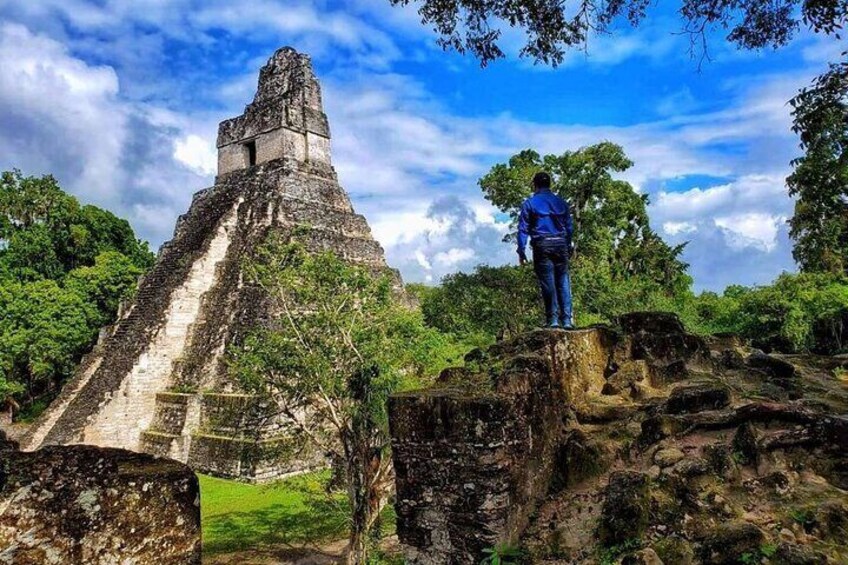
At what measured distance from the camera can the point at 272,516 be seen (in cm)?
1245

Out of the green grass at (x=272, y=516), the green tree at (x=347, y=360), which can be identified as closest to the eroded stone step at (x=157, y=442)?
the green grass at (x=272, y=516)

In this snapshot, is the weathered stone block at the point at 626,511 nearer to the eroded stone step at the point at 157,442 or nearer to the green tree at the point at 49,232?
the eroded stone step at the point at 157,442

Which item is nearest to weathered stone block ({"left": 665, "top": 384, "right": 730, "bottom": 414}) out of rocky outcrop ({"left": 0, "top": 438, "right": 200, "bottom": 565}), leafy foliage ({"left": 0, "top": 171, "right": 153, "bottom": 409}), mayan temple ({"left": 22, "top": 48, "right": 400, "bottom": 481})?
rocky outcrop ({"left": 0, "top": 438, "right": 200, "bottom": 565})

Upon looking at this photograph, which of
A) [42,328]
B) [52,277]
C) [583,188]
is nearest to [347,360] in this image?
[583,188]

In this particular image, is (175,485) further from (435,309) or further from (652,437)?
(435,309)

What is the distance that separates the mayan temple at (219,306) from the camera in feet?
54.5

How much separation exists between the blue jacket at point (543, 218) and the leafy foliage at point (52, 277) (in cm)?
2644

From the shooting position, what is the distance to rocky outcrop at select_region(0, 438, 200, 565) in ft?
10.4

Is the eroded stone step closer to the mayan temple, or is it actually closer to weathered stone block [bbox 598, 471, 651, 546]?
the mayan temple

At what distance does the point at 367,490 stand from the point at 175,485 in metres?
A: 5.11

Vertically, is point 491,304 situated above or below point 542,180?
above

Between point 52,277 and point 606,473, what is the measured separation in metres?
34.0

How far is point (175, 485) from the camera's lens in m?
3.62

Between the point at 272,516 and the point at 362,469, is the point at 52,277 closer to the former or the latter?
the point at 272,516
